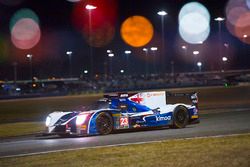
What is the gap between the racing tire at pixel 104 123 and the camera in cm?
1638

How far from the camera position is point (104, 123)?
16.6 m

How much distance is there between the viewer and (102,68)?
150 m

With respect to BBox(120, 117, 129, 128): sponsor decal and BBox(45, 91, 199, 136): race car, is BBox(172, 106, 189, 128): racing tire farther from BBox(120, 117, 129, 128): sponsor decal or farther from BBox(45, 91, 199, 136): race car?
BBox(120, 117, 129, 128): sponsor decal

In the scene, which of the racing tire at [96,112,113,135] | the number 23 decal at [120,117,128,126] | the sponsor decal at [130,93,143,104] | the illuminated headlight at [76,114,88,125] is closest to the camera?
the illuminated headlight at [76,114,88,125]

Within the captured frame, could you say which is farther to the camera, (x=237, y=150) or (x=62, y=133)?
(x=62, y=133)

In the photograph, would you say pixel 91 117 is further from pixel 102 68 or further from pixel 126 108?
pixel 102 68

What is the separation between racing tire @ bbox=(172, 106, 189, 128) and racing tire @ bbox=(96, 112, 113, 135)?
2606 millimetres

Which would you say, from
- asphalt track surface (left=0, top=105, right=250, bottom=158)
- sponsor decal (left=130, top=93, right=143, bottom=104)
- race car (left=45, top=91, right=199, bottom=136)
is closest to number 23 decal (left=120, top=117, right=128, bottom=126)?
race car (left=45, top=91, right=199, bottom=136)

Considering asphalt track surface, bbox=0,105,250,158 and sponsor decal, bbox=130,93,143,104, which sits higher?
sponsor decal, bbox=130,93,143,104

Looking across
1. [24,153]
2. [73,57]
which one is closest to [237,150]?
[24,153]

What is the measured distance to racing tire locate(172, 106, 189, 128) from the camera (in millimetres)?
17953

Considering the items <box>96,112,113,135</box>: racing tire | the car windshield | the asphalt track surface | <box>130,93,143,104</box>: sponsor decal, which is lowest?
the asphalt track surface

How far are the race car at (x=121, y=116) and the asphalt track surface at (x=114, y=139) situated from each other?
0.97 ft

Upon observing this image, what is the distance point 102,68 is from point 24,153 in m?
137
